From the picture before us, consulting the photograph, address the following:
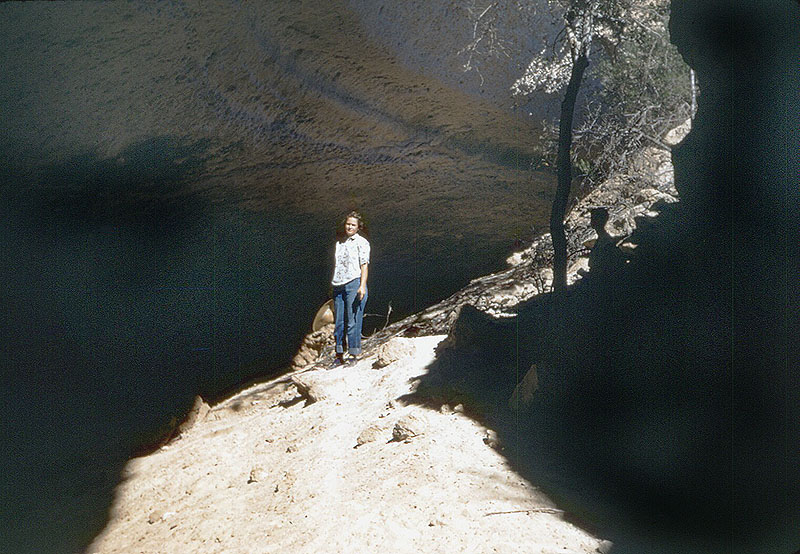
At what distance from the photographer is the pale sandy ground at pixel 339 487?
8.68 ft

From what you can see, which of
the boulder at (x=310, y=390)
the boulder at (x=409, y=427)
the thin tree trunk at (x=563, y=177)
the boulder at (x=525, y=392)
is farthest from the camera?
the boulder at (x=310, y=390)

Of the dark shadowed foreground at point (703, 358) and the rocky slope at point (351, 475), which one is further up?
the dark shadowed foreground at point (703, 358)

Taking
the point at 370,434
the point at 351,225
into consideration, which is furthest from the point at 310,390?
the point at 351,225

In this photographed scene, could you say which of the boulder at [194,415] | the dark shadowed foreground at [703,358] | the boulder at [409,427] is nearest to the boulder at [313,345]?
the boulder at [194,415]

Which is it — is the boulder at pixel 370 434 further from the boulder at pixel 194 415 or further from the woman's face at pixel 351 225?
the boulder at pixel 194 415

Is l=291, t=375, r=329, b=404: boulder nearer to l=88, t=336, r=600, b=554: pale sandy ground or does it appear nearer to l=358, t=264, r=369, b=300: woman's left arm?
l=88, t=336, r=600, b=554: pale sandy ground

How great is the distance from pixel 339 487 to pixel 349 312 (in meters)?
1.82

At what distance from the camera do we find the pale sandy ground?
2646mm

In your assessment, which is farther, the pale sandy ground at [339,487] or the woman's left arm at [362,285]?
the woman's left arm at [362,285]

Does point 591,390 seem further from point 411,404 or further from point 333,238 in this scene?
point 333,238

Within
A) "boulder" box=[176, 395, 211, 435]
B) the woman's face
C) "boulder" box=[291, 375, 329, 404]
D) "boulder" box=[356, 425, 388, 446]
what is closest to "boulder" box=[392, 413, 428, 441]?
"boulder" box=[356, 425, 388, 446]

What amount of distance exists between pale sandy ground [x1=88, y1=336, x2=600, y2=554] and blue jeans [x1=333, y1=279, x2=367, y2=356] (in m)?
0.18

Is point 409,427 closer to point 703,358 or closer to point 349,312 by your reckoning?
point 703,358

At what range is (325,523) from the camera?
290 centimetres
